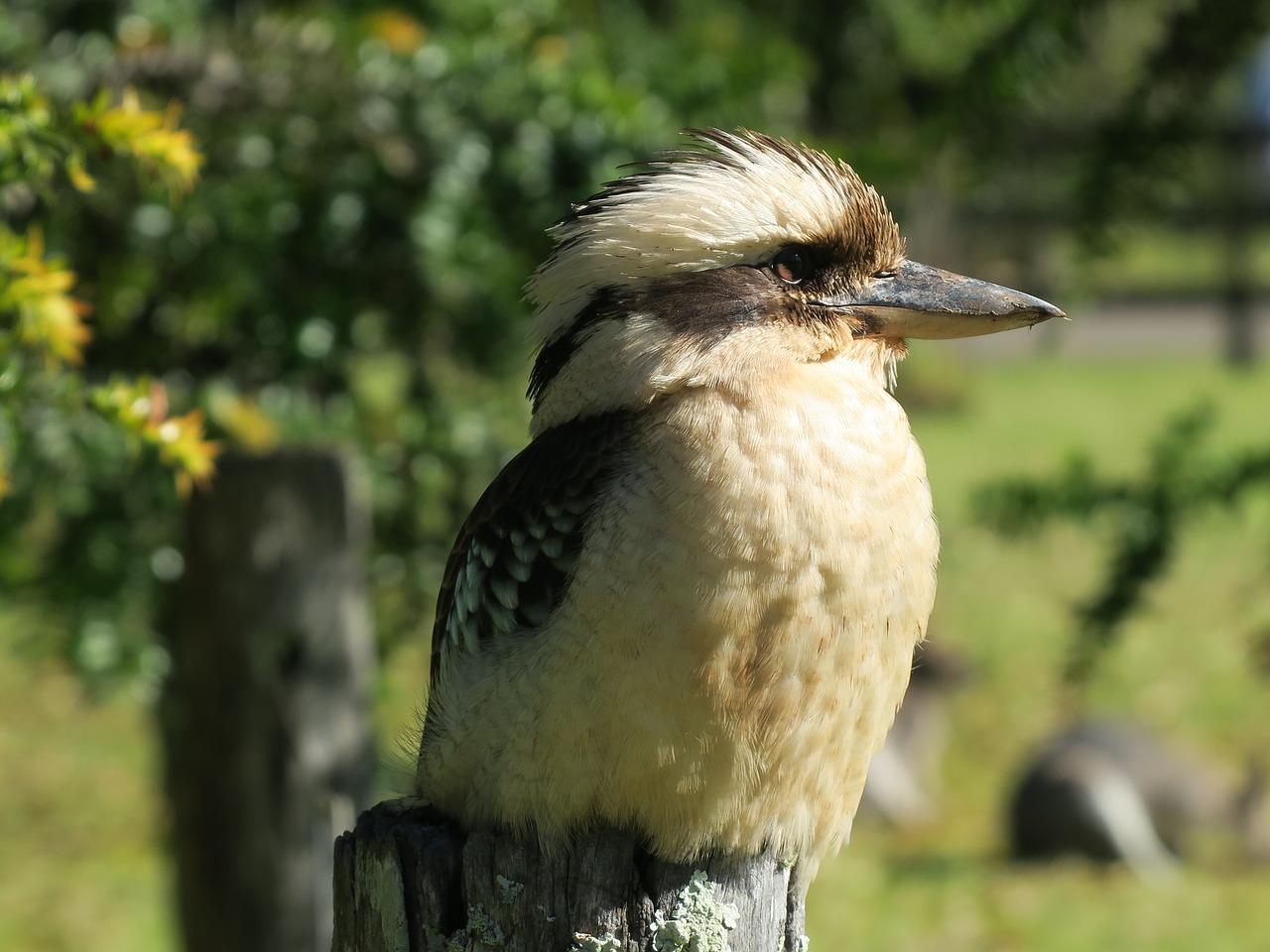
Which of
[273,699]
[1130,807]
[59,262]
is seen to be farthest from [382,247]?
[1130,807]

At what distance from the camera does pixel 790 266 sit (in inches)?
81.4

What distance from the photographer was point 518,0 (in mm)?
4020

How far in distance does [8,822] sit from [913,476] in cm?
625

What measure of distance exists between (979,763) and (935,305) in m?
6.10

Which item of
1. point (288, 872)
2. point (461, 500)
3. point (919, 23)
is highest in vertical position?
point (919, 23)

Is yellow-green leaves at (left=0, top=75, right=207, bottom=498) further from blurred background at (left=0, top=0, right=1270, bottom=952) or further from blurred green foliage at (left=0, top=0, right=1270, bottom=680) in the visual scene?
blurred green foliage at (left=0, top=0, right=1270, bottom=680)

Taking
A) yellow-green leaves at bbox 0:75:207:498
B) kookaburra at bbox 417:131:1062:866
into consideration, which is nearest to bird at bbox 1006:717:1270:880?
kookaburra at bbox 417:131:1062:866

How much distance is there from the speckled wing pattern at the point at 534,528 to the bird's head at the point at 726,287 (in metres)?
0.06

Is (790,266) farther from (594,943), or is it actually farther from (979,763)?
(979,763)

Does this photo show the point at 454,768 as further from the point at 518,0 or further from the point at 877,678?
the point at 518,0

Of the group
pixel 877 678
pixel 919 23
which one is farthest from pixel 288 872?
pixel 919 23

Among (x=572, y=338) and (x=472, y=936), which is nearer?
(x=472, y=936)

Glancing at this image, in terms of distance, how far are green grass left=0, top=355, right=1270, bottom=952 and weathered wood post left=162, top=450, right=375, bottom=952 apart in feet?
1.07

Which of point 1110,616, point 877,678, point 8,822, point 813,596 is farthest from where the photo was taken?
point 8,822
